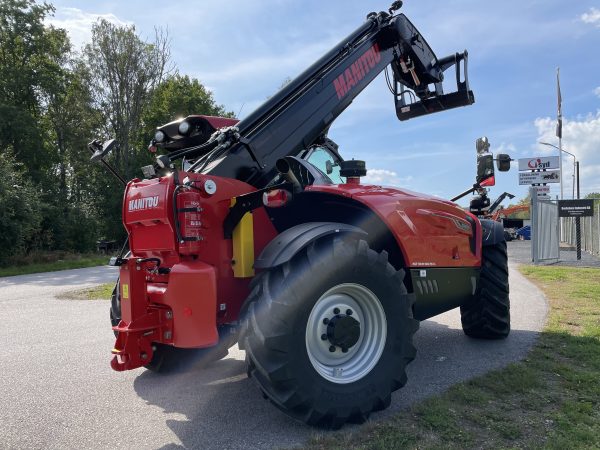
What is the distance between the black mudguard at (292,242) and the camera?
314cm

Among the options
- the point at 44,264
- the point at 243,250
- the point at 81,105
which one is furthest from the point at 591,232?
the point at 81,105

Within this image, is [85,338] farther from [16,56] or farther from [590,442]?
[16,56]

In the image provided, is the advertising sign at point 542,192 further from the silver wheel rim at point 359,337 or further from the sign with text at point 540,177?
the silver wheel rim at point 359,337

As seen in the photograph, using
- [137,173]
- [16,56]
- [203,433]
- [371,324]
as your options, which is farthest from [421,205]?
[16,56]

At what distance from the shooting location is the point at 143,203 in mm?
3689

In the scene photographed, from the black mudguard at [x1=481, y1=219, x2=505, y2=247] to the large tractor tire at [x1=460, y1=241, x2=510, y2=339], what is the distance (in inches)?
3.3

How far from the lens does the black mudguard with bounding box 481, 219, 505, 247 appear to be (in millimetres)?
5426

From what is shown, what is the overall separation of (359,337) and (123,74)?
3599 cm

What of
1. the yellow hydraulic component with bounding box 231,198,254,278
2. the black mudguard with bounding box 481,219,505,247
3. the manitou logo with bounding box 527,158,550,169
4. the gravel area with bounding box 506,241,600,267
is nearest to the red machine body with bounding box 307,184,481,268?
the black mudguard with bounding box 481,219,505,247

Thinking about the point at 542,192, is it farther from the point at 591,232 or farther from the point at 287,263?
the point at 287,263

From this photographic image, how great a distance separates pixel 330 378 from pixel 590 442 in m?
1.62

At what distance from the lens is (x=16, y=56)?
1298 inches

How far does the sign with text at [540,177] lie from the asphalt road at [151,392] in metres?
14.5

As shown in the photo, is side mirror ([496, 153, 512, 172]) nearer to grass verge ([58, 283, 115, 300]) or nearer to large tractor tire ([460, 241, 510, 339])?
large tractor tire ([460, 241, 510, 339])
